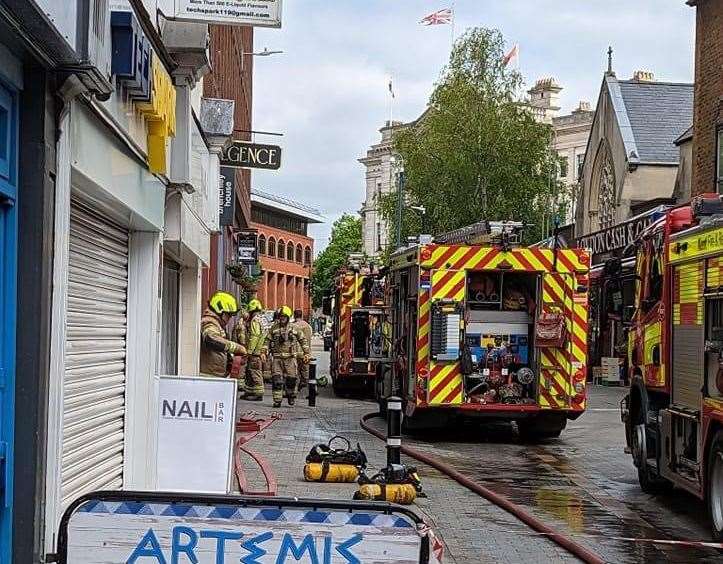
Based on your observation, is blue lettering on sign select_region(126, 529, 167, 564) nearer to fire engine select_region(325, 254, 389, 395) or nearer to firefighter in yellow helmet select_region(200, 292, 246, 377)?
firefighter in yellow helmet select_region(200, 292, 246, 377)

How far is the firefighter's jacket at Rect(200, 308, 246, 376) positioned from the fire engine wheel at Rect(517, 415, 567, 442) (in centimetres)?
620

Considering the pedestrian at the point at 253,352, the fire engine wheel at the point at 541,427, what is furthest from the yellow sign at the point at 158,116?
the pedestrian at the point at 253,352

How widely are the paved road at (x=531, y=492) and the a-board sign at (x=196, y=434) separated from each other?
5.90 ft

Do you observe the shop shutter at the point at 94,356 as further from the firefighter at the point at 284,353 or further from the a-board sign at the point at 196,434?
the firefighter at the point at 284,353

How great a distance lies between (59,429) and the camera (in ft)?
19.2

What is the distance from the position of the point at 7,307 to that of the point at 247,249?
1226 inches

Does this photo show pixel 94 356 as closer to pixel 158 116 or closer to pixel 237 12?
pixel 158 116

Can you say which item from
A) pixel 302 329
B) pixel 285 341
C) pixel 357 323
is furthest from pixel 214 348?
pixel 357 323

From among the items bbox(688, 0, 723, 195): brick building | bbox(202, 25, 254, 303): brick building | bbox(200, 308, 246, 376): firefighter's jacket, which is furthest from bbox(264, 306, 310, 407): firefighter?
bbox(688, 0, 723, 195): brick building

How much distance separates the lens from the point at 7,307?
5.30m

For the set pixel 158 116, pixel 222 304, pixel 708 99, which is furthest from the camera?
pixel 708 99

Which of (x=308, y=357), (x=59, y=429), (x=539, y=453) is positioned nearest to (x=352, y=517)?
(x=59, y=429)

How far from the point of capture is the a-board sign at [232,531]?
4.36m

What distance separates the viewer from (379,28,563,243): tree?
54375mm
